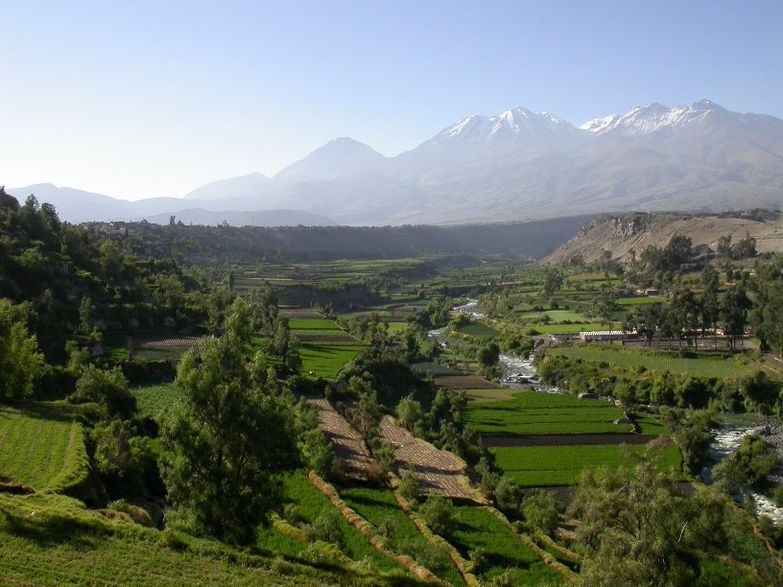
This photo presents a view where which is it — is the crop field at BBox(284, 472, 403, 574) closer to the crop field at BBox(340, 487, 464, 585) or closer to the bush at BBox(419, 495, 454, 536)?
the crop field at BBox(340, 487, 464, 585)

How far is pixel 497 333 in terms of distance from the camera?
6319cm

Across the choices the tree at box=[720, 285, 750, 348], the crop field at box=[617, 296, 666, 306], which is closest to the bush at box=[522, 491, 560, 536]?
the tree at box=[720, 285, 750, 348]

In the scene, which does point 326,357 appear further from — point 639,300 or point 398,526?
point 639,300

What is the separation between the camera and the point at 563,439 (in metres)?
32.0

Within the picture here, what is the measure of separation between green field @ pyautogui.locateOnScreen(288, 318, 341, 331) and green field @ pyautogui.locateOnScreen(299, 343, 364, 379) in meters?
7.50

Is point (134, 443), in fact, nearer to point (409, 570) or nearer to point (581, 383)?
point (409, 570)

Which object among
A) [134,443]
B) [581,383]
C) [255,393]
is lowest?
[581,383]

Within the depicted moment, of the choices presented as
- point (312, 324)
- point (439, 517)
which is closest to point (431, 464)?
point (439, 517)

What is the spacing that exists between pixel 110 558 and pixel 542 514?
14024 mm

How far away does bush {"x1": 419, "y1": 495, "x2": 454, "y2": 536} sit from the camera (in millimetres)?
19406

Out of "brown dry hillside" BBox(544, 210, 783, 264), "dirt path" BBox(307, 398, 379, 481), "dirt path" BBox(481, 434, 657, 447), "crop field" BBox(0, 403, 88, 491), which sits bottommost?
"dirt path" BBox(481, 434, 657, 447)

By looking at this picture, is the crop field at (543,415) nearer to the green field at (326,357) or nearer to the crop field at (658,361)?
the crop field at (658,361)

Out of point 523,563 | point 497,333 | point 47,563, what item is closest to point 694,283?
point 497,333

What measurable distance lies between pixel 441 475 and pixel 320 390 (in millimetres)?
13272
